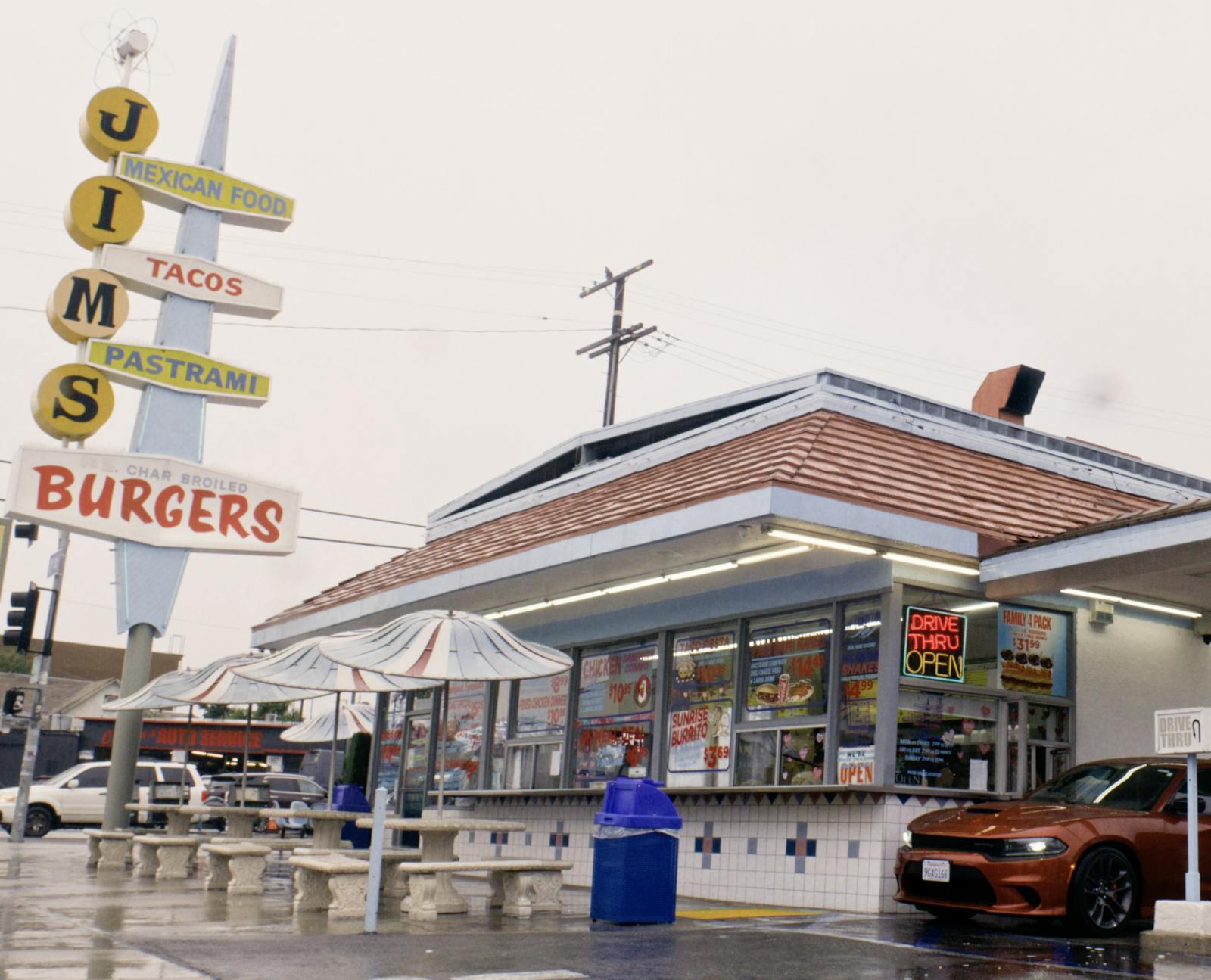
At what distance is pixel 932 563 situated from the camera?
41.2 ft

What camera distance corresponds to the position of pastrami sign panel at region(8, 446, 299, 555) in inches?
807

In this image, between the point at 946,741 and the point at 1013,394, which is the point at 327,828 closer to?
the point at 946,741

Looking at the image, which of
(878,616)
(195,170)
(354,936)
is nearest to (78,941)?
(354,936)

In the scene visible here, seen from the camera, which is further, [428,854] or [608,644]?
[608,644]

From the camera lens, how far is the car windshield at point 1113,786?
36.1 feet

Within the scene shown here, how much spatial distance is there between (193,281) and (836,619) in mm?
14543

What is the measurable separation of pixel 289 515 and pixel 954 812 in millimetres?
14654

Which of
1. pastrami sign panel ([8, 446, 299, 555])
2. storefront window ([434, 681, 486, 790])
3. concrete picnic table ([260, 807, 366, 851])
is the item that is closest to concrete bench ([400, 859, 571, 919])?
concrete picnic table ([260, 807, 366, 851])

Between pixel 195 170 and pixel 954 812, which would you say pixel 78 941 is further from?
pixel 195 170

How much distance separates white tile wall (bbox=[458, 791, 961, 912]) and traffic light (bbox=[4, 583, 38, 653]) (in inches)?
567

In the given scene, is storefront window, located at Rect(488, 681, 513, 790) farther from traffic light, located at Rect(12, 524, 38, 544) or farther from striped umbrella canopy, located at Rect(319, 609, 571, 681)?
traffic light, located at Rect(12, 524, 38, 544)

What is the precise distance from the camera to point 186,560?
21.9 metres

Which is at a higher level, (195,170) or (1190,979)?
(195,170)

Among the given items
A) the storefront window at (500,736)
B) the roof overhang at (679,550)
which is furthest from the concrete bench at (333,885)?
the storefront window at (500,736)
